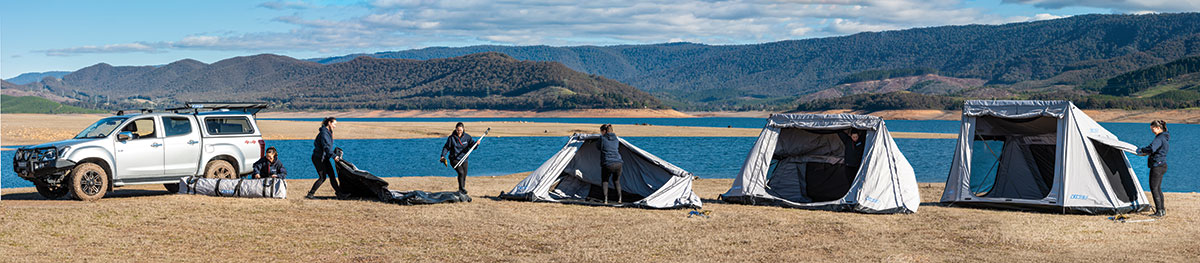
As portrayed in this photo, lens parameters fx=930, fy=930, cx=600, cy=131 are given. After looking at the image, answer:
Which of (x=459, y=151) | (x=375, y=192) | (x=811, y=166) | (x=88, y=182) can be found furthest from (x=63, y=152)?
(x=811, y=166)

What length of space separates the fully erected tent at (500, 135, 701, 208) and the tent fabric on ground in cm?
129

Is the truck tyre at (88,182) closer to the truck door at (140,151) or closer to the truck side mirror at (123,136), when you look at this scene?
the truck door at (140,151)

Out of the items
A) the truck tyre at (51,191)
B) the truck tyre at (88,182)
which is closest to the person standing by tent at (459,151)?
the truck tyre at (88,182)

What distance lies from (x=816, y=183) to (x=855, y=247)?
594 centimetres

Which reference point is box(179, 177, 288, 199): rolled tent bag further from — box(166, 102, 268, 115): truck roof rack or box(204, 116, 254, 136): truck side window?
box(166, 102, 268, 115): truck roof rack

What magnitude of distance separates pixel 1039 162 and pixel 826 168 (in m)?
3.63

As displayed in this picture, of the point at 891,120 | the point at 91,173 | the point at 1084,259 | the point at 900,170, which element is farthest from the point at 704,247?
the point at 891,120

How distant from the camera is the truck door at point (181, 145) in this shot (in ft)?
50.4

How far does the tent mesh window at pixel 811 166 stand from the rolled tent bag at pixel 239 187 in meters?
8.35

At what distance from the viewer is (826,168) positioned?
16.9 metres

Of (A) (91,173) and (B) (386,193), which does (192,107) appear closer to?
(A) (91,173)

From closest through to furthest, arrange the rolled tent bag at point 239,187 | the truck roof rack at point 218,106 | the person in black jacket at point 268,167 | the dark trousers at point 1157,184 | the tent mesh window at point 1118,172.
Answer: the dark trousers at point 1157,184, the tent mesh window at point 1118,172, the rolled tent bag at point 239,187, the person in black jacket at point 268,167, the truck roof rack at point 218,106

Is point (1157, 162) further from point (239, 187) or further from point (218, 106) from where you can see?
point (218, 106)

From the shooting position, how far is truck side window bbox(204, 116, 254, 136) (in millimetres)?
16094
